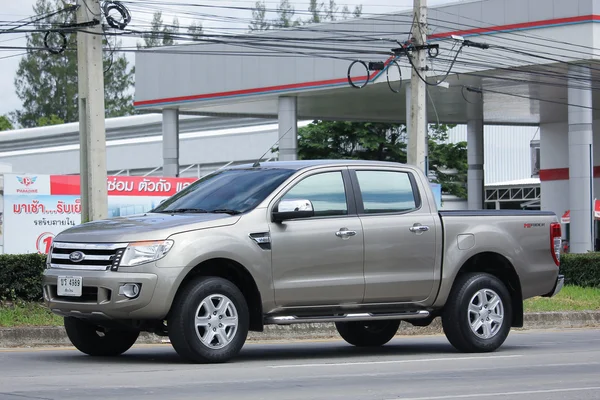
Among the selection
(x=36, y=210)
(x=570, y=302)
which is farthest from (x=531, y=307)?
(x=36, y=210)

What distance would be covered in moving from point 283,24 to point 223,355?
268 ft

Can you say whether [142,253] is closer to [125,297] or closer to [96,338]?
[125,297]

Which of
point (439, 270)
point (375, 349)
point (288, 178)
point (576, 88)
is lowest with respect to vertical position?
point (375, 349)

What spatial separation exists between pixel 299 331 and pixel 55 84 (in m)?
75.5

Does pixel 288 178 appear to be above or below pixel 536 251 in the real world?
above

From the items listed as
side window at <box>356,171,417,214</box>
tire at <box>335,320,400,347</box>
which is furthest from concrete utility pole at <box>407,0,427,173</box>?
side window at <box>356,171,417,214</box>

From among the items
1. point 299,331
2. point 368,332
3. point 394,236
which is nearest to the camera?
point 394,236

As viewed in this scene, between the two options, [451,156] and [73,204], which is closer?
[73,204]

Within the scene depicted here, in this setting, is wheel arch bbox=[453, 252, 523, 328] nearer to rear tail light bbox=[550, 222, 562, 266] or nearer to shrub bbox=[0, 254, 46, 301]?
rear tail light bbox=[550, 222, 562, 266]

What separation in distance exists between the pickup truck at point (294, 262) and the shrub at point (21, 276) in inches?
158

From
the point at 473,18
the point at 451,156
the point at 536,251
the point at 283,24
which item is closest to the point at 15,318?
the point at 536,251

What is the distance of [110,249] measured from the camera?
981 cm

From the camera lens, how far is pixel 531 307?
18.3 m

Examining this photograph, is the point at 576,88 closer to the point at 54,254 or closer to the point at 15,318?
the point at 15,318
